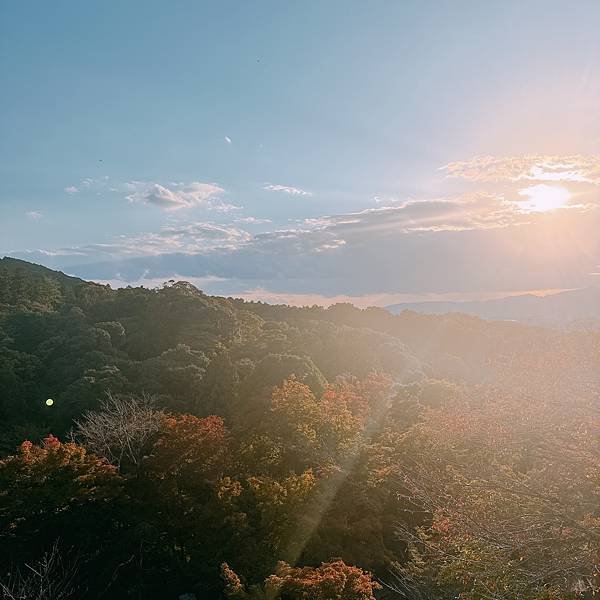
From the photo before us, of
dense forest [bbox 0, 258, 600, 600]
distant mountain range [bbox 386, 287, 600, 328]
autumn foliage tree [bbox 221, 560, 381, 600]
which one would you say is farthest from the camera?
distant mountain range [bbox 386, 287, 600, 328]

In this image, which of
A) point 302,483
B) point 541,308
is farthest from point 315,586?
point 541,308

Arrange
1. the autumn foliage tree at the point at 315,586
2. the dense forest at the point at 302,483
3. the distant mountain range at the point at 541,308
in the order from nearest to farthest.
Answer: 1. the dense forest at the point at 302,483
2. the autumn foliage tree at the point at 315,586
3. the distant mountain range at the point at 541,308

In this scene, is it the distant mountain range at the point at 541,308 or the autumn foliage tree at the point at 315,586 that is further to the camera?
the distant mountain range at the point at 541,308

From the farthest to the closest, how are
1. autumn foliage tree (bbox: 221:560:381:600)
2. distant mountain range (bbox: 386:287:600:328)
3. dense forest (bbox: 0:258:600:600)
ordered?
distant mountain range (bbox: 386:287:600:328) → autumn foliage tree (bbox: 221:560:381:600) → dense forest (bbox: 0:258:600:600)

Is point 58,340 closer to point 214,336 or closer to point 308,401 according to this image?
point 214,336

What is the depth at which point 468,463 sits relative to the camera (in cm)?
1416

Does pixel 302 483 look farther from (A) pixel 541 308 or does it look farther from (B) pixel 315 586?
(A) pixel 541 308

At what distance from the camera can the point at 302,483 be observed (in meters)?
18.7

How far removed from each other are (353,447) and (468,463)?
327 inches

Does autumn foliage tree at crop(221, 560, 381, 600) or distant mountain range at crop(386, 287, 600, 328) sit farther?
distant mountain range at crop(386, 287, 600, 328)

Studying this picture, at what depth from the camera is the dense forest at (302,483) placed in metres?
10.9

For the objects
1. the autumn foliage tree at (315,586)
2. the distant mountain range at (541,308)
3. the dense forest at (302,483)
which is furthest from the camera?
the distant mountain range at (541,308)

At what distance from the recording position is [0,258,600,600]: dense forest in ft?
35.8

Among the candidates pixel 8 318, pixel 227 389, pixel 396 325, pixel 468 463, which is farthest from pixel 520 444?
pixel 396 325
